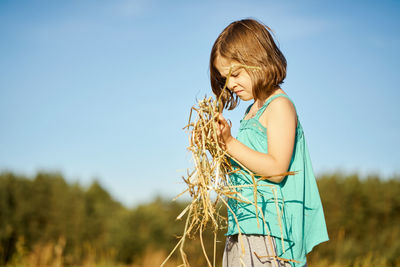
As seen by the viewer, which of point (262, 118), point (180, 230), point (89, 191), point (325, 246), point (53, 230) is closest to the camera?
point (262, 118)

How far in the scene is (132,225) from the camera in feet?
30.5

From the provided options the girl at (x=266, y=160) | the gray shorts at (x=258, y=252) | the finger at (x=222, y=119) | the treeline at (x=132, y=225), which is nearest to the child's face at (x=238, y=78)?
the girl at (x=266, y=160)

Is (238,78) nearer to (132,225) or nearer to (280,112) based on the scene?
(280,112)

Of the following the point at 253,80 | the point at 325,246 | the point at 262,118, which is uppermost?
the point at 253,80

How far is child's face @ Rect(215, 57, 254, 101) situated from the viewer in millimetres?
1758

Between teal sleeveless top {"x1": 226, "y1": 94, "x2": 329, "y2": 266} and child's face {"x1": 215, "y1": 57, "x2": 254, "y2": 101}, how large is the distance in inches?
4.8

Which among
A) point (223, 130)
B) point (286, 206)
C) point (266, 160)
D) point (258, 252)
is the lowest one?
point (258, 252)

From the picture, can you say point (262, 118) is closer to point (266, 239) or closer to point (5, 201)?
point (266, 239)

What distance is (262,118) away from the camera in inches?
67.2

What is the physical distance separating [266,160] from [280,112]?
23 centimetres

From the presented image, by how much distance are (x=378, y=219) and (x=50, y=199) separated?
A: 8749 millimetres

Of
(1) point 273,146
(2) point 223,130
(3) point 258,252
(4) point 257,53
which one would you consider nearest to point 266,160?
(1) point 273,146

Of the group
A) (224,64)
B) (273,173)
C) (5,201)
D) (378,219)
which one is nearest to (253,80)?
(224,64)

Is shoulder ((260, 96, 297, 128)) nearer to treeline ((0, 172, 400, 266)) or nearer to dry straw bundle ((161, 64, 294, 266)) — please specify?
dry straw bundle ((161, 64, 294, 266))
